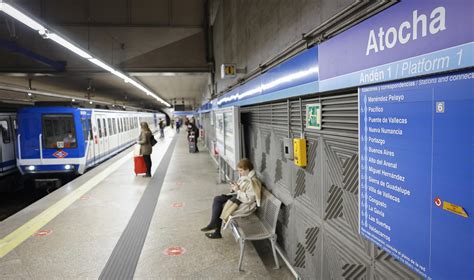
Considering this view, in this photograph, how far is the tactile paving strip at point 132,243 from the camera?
3.38 meters

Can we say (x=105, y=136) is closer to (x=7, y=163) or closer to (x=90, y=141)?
(x=90, y=141)

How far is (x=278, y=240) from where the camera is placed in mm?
3811

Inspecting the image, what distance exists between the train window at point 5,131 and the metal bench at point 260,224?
724 cm

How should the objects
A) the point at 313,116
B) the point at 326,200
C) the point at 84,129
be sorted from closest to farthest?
the point at 326,200 → the point at 313,116 → the point at 84,129

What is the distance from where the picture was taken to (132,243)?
4102mm

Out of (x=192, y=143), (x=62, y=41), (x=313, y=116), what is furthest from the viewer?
(x=192, y=143)

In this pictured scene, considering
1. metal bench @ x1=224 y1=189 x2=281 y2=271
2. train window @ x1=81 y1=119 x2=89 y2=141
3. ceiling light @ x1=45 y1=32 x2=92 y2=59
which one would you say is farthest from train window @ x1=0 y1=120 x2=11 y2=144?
metal bench @ x1=224 y1=189 x2=281 y2=271

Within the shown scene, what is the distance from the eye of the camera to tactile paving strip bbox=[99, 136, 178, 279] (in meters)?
3.38

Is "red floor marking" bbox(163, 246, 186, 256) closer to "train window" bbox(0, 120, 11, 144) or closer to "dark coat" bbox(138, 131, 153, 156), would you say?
"dark coat" bbox(138, 131, 153, 156)

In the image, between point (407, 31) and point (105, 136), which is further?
point (105, 136)

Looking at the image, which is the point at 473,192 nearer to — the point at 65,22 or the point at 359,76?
the point at 359,76

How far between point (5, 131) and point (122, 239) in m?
6.09

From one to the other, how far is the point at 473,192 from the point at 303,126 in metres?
1.79

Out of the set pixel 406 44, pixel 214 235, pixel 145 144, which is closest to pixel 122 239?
pixel 214 235
